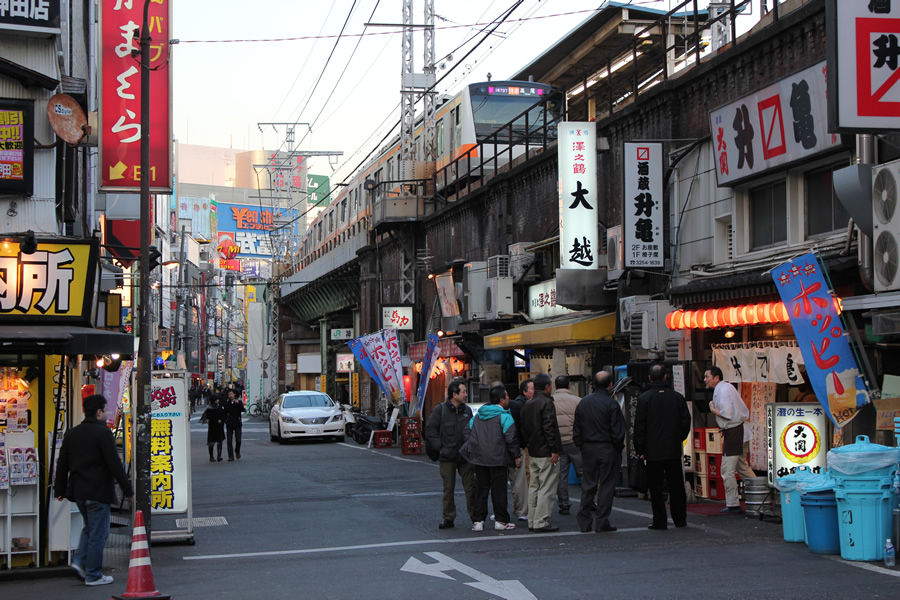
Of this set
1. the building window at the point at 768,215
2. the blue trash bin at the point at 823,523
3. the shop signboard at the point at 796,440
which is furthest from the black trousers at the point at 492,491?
the building window at the point at 768,215

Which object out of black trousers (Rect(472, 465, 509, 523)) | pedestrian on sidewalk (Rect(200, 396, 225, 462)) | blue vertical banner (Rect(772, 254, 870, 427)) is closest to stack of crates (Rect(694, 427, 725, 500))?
blue vertical banner (Rect(772, 254, 870, 427))

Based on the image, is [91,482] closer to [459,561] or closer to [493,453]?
[459,561]

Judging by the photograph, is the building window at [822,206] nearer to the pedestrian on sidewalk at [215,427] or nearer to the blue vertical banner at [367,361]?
the pedestrian on sidewalk at [215,427]

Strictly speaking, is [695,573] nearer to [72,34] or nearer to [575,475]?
→ [575,475]

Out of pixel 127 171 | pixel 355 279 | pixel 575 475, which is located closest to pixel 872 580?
pixel 575 475

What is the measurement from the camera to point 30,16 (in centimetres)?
1296

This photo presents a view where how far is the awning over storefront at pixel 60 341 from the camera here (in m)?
10.5

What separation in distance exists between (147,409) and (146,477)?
773 mm

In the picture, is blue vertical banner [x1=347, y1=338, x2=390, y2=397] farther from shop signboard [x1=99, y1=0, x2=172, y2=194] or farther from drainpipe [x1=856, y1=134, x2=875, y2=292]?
drainpipe [x1=856, y1=134, x2=875, y2=292]

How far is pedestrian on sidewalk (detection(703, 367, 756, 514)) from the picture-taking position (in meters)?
13.8

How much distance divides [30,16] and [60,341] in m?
4.66

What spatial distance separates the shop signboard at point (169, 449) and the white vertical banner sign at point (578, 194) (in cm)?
935

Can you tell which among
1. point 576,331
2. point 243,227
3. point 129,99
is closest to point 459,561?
point 129,99

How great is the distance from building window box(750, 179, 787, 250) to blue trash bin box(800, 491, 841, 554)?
566cm
